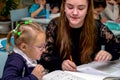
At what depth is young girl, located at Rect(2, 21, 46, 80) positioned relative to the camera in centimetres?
126

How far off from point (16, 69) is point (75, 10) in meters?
0.59

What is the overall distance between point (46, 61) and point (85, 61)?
27cm

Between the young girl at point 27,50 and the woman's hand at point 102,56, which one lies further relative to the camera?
the woman's hand at point 102,56

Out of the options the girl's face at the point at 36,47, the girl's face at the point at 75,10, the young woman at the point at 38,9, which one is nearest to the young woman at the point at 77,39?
the girl's face at the point at 75,10

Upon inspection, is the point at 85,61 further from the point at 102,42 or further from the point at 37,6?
the point at 37,6

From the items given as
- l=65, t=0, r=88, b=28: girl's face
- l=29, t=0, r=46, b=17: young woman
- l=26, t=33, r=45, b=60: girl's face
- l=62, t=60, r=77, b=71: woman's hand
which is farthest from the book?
l=29, t=0, r=46, b=17: young woman

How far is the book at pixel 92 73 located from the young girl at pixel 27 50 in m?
0.09

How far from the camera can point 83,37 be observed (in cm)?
177

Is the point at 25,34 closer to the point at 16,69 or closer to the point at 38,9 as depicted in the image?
the point at 16,69

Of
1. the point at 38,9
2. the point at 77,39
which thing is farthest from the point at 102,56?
the point at 38,9

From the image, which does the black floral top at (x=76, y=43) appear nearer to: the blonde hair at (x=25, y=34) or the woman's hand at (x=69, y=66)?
the woman's hand at (x=69, y=66)

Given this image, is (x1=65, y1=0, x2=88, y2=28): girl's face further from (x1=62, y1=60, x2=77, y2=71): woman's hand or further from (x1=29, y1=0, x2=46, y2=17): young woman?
(x1=29, y1=0, x2=46, y2=17): young woman

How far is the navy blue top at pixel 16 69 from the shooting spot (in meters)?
1.18

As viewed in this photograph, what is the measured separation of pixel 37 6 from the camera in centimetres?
416
